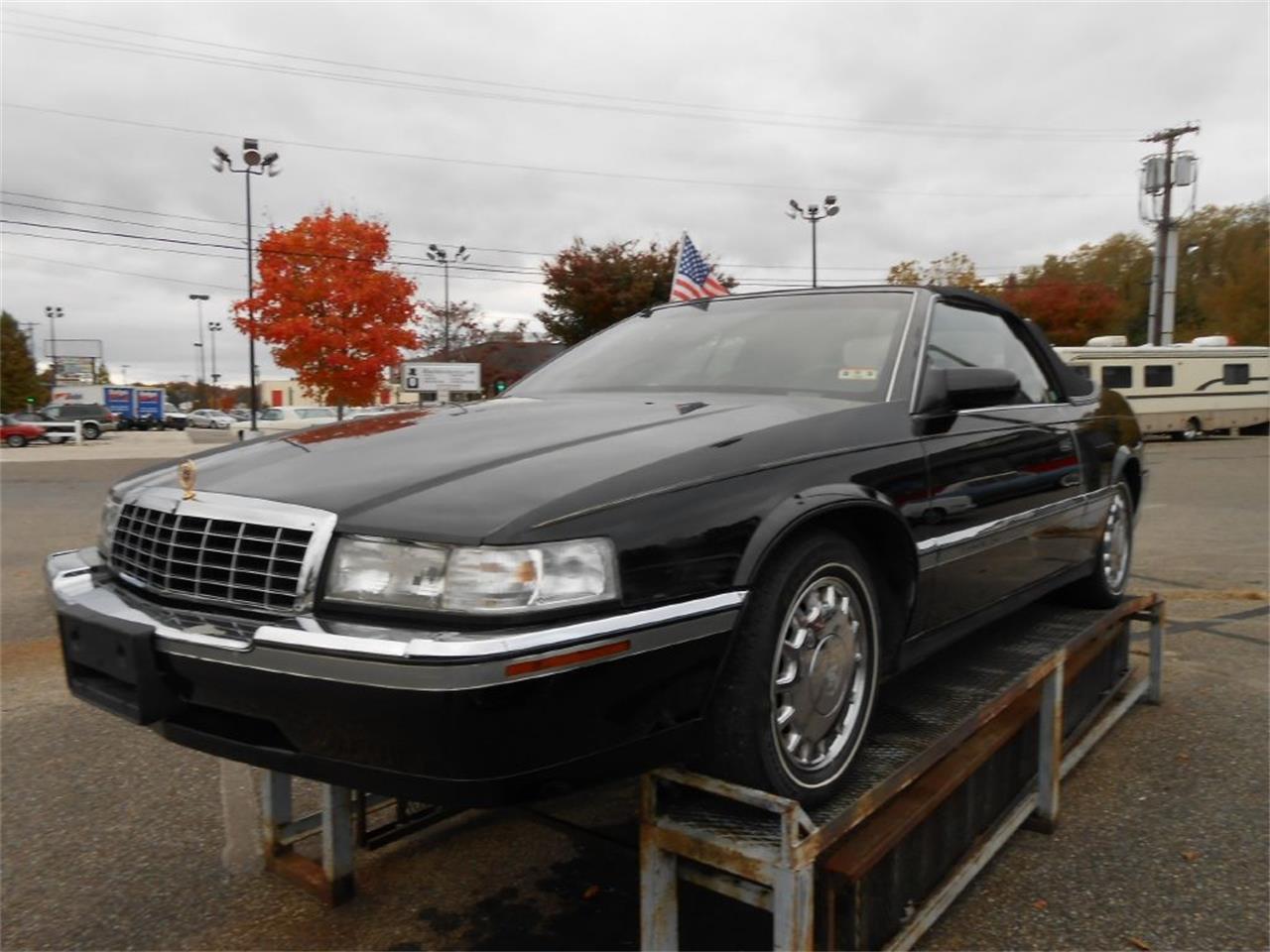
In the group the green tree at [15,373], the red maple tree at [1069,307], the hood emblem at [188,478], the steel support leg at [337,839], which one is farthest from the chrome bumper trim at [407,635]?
the green tree at [15,373]

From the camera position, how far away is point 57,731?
4039mm

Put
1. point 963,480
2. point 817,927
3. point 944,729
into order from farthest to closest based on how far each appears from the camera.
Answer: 1. point 963,480
2. point 944,729
3. point 817,927

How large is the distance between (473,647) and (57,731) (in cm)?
330

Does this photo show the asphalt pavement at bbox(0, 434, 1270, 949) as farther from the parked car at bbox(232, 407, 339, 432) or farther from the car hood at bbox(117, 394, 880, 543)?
the parked car at bbox(232, 407, 339, 432)

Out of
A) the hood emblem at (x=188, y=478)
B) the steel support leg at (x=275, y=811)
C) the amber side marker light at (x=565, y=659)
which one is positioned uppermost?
the hood emblem at (x=188, y=478)

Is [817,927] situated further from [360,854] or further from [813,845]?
[360,854]

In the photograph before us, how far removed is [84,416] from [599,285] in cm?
2796

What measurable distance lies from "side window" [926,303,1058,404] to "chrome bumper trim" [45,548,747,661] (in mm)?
1549

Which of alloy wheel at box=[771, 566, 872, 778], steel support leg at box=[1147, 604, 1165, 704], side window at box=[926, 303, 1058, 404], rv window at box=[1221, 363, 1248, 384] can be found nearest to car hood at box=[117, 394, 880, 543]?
alloy wheel at box=[771, 566, 872, 778]

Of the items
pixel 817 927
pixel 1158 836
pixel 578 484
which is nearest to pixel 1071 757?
pixel 1158 836

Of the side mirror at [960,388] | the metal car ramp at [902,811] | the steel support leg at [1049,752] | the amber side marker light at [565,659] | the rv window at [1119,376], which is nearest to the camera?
the amber side marker light at [565,659]

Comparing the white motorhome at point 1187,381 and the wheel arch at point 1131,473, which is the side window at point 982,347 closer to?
the wheel arch at point 1131,473

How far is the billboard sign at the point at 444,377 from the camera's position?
126 ft

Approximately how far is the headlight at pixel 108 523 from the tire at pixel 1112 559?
3.92m
